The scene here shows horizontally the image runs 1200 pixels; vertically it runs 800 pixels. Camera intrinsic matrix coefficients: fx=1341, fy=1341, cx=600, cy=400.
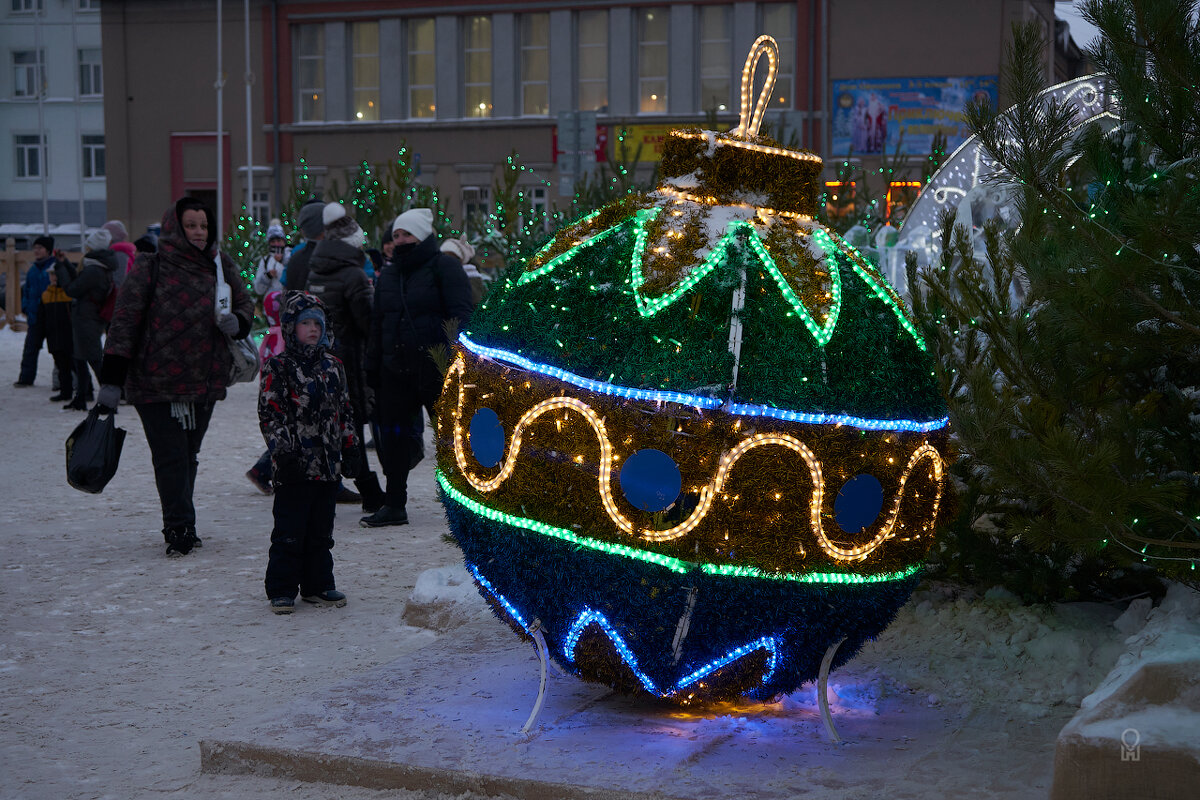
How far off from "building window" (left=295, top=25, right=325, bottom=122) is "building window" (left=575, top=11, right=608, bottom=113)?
766 cm

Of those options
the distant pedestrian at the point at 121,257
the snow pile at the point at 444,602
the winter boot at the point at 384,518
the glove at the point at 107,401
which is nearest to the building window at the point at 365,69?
the distant pedestrian at the point at 121,257

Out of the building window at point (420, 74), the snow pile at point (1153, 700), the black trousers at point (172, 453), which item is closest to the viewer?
the snow pile at point (1153, 700)

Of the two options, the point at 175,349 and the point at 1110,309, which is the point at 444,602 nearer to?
the point at 175,349

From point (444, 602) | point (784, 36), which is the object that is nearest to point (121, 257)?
point (444, 602)

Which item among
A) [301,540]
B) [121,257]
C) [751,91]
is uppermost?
[751,91]

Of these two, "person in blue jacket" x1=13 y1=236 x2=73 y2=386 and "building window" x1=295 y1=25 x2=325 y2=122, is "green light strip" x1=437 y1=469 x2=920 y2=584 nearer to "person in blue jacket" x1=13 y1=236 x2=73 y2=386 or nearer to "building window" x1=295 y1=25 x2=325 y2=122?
"person in blue jacket" x1=13 y1=236 x2=73 y2=386

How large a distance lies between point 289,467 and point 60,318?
10542 millimetres

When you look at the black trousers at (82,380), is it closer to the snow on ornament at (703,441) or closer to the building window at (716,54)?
the snow on ornament at (703,441)

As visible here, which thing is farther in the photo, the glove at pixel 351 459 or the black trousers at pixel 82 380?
the black trousers at pixel 82 380

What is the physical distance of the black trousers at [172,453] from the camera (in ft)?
25.4

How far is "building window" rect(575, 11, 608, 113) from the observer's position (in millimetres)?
36938

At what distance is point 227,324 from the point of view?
7867 mm

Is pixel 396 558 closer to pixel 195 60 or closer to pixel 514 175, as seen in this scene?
pixel 514 175

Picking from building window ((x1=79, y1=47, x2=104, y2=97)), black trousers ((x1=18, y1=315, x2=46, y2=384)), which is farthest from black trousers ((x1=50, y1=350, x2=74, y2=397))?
building window ((x1=79, y1=47, x2=104, y2=97))
